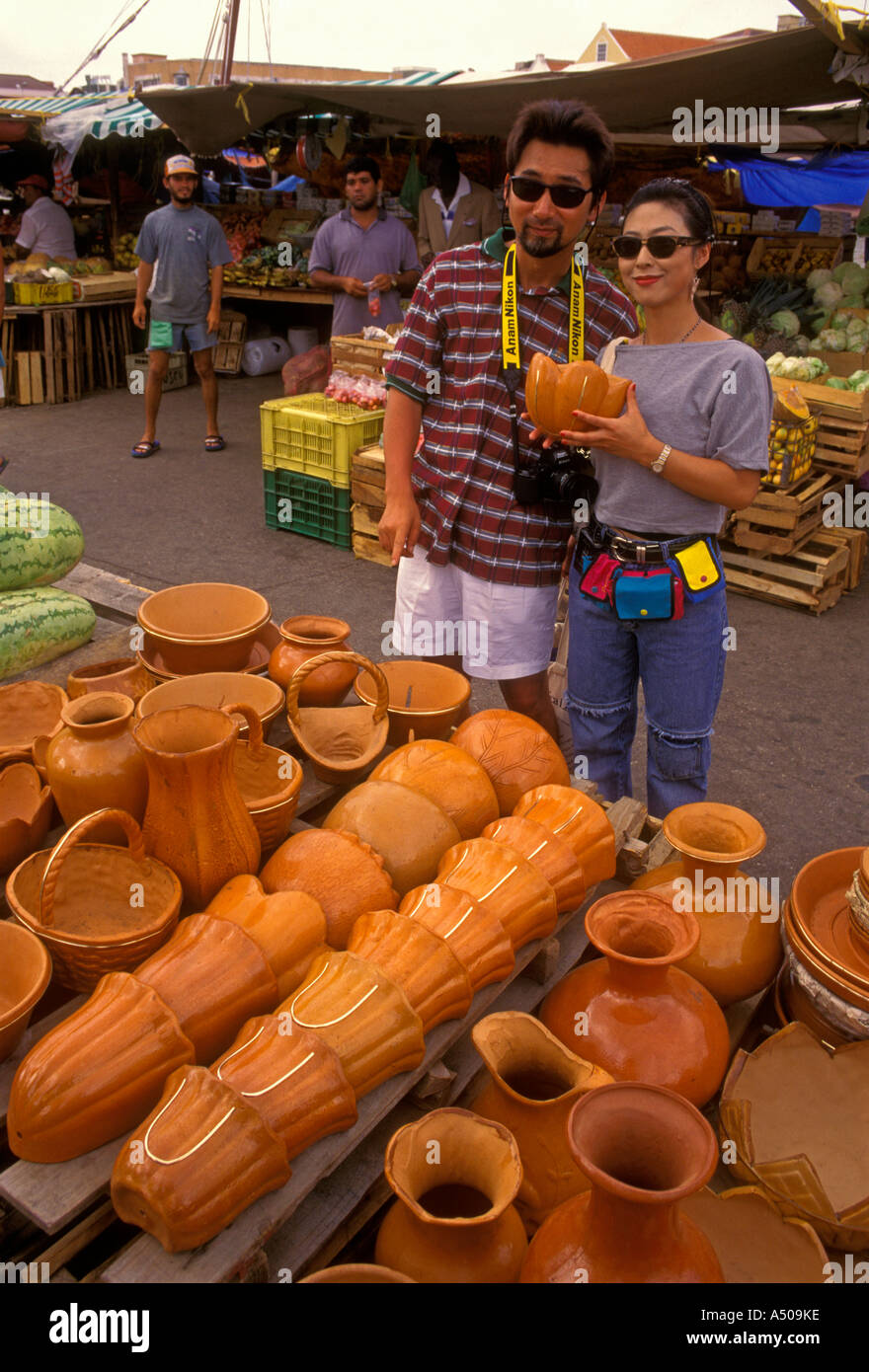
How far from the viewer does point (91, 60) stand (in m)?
15.7

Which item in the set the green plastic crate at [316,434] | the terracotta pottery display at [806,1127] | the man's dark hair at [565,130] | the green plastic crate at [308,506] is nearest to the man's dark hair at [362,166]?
the green plastic crate at [316,434]

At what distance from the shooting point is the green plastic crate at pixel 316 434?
5660mm

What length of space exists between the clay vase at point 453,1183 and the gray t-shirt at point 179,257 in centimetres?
707

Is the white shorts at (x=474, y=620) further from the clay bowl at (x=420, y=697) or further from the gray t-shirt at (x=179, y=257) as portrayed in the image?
the gray t-shirt at (x=179, y=257)

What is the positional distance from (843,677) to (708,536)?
2.73m

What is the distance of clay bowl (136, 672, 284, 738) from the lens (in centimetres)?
205

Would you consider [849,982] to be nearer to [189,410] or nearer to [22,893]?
[22,893]

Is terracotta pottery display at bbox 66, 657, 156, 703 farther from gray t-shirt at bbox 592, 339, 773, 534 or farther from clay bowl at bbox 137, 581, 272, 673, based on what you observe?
gray t-shirt at bbox 592, 339, 773, 534

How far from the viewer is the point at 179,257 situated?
23.0ft

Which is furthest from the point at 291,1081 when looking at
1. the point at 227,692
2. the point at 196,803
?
the point at 227,692

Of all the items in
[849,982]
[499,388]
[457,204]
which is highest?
[457,204]

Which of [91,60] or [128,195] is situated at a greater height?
[91,60]
